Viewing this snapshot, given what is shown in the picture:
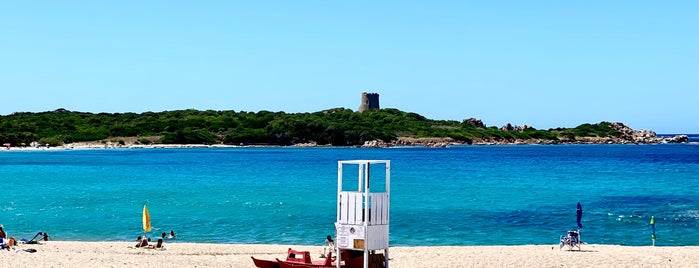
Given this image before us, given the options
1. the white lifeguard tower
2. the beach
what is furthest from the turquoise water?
the white lifeguard tower

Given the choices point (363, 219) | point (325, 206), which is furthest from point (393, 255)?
point (325, 206)

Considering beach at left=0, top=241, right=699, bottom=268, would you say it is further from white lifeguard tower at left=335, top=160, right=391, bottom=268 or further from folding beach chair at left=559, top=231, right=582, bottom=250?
white lifeguard tower at left=335, top=160, right=391, bottom=268

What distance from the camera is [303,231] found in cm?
3744

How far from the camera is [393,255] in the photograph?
28.5 meters

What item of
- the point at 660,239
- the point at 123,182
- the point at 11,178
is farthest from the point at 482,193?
the point at 11,178

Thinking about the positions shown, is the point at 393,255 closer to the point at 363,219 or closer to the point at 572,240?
the point at 572,240

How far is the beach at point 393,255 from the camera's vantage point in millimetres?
24594

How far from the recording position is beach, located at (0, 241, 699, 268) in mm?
24594

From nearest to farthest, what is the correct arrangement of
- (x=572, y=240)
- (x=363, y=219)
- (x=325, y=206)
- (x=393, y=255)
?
(x=363, y=219) < (x=393, y=255) < (x=572, y=240) < (x=325, y=206)

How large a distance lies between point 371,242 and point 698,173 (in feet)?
247

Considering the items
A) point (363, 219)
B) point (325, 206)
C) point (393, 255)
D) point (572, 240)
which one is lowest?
point (393, 255)

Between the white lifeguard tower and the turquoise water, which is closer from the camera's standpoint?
the white lifeguard tower

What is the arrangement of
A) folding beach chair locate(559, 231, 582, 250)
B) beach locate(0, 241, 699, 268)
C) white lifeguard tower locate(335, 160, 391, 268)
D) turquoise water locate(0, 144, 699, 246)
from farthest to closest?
turquoise water locate(0, 144, 699, 246)
folding beach chair locate(559, 231, 582, 250)
beach locate(0, 241, 699, 268)
white lifeguard tower locate(335, 160, 391, 268)

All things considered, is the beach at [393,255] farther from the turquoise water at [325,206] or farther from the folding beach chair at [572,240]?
the turquoise water at [325,206]
